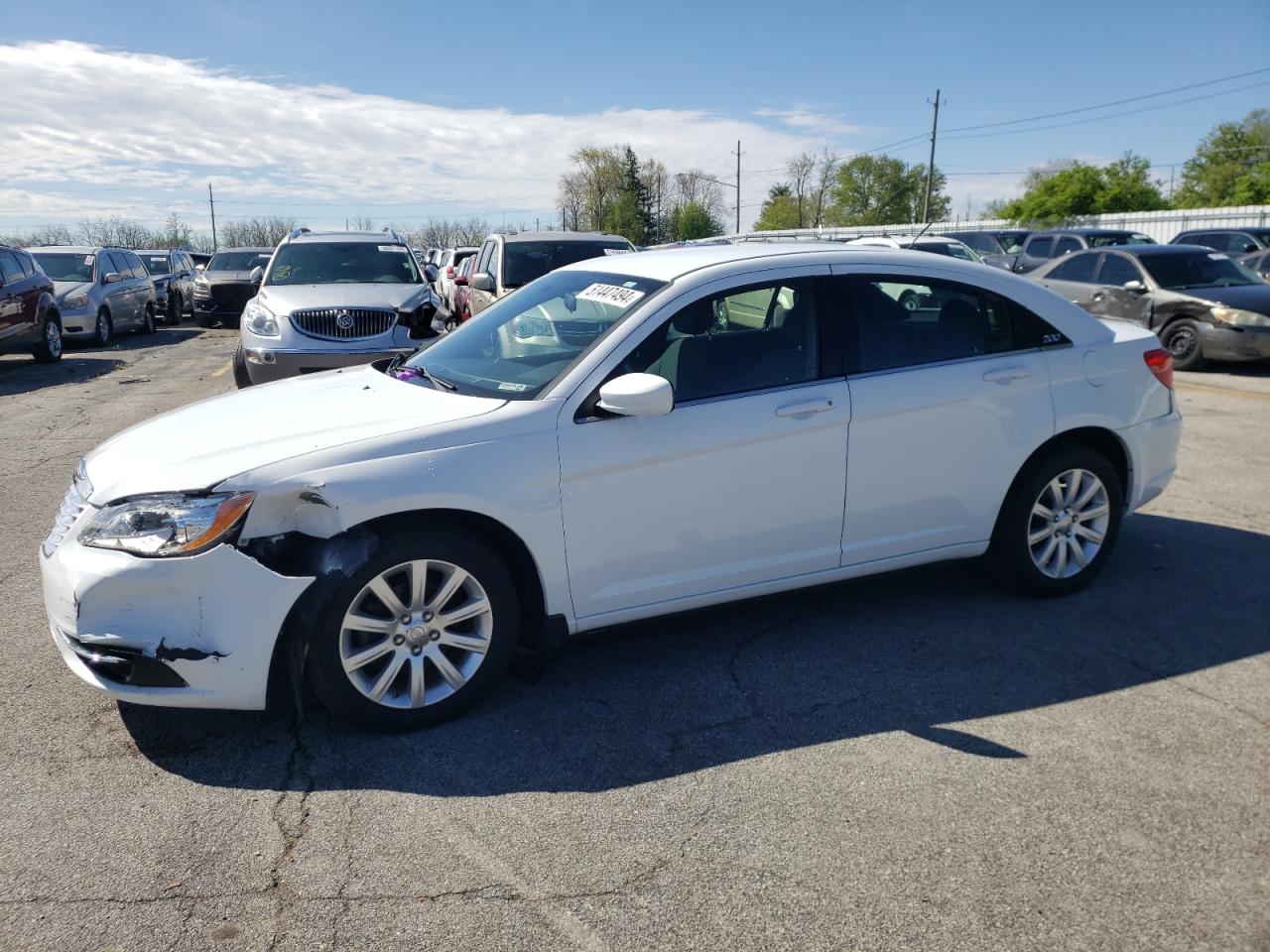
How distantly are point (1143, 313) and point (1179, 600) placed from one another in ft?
33.8

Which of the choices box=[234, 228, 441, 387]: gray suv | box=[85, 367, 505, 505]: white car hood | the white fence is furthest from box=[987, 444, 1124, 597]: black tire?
the white fence

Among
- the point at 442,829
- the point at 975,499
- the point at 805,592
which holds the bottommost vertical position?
the point at 442,829

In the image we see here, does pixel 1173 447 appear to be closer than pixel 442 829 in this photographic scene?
No

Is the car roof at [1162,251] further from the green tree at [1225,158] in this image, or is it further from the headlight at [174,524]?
the green tree at [1225,158]

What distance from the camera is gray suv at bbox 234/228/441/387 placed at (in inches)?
398

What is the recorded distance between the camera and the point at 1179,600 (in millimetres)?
5031

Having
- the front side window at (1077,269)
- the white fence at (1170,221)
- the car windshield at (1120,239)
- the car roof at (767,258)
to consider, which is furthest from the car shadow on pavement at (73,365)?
the car windshield at (1120,239)

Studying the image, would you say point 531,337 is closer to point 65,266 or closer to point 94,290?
point 94,290

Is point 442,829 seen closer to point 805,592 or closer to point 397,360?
point 805,592

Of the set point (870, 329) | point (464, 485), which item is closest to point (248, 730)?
point (464, 485)

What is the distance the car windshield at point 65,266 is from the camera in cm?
1853

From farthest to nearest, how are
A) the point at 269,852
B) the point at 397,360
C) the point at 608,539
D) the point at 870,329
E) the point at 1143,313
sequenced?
the point at 1143,313, the point at 397,360, the point at 870,329, the point at 608,539, the point at 269,852

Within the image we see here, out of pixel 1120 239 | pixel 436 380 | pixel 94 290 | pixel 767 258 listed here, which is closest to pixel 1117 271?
pixel 1120 239

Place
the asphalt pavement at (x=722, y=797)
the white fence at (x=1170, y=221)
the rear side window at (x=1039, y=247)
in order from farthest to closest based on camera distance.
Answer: the white fence at (x=1170, y=221), the rear side window at (x=1039, y=247), the asphalt pavement at (x=722, y=797)
